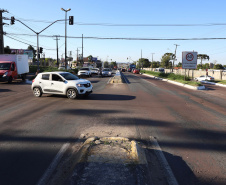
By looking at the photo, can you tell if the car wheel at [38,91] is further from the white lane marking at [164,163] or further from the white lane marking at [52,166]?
the white lane marking at [164,163]

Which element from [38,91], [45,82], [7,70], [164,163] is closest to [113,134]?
[164,163]

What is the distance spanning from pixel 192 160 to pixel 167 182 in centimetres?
116

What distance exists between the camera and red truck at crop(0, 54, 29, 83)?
71.3 feet

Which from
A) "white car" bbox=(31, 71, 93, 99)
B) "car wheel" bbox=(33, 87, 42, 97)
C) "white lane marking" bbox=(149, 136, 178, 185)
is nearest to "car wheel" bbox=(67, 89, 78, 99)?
"white car" bbox=(31, 71, 93, 99)

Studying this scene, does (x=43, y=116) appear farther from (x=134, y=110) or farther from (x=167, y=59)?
(x=167, y=59)

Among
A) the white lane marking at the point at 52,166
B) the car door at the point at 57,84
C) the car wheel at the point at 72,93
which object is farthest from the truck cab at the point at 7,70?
the white lane marking at the point at 52,166

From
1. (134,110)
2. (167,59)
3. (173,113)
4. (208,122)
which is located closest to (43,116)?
(134,110)

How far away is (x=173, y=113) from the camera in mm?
8938

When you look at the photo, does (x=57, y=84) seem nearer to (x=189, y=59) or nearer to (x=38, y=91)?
(x=38, y=91)

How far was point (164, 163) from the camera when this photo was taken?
423cm

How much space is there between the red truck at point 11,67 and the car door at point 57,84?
38.7ft

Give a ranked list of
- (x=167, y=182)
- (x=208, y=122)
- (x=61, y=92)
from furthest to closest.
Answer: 1. (x=61, y=92)
2. (x=208, y=122)
3. (x=167, y=182)

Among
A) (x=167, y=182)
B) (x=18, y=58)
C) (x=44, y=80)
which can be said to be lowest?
(x=167, y=182)

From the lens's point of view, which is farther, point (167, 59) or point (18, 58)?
point (167, 59)
